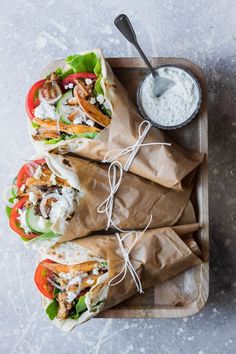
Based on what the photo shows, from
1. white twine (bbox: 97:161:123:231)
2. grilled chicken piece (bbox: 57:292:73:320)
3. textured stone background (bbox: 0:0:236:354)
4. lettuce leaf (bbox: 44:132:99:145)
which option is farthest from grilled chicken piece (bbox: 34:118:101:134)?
grilled chicken piece (bbox: 57:292:73:320)

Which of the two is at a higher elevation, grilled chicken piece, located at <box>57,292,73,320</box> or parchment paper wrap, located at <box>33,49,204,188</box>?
parchment paper wrap, located at <box>33,49,204,188</box>

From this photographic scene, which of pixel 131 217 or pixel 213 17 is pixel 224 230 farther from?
pixel 213 17

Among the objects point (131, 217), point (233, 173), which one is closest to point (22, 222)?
point (131, 217)

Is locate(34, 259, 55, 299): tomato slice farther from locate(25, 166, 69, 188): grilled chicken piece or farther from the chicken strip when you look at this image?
locate(25, 166, 69, 188): grilled chicken piece

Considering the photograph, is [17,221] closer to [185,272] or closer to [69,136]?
[69,136]

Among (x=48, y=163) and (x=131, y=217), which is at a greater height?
(x=48, y=163)

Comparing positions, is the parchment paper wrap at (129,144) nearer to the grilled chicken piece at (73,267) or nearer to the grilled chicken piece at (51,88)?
the grilled chicken piece at (51,88)
